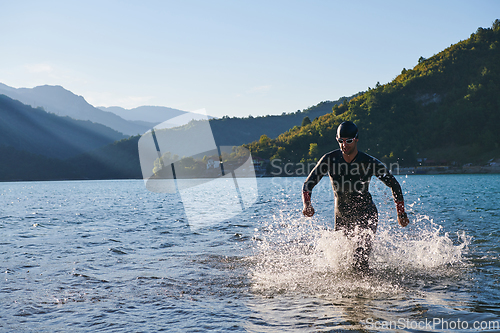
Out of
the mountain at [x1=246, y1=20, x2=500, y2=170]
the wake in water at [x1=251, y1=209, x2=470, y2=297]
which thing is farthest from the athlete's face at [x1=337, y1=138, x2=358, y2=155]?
the mountain at [x1=246, y1=20, x2=500, y2=170]

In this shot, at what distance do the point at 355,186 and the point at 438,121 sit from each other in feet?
663

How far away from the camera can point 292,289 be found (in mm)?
7781

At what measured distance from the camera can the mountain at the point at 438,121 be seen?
16938 centimetres

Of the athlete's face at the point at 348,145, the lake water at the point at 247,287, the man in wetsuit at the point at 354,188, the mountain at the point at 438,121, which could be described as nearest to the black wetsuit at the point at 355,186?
the man in wetsuit at the point at 354,188

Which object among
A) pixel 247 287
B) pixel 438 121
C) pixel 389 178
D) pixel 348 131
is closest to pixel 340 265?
pixel 247 287

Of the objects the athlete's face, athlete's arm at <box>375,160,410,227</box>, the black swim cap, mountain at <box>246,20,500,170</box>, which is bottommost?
athlete's arm at <box>375,160,410,227</box>

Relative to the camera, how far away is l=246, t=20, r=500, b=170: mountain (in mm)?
169375

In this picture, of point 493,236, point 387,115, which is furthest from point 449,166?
point 493,236

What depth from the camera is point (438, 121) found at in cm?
18538

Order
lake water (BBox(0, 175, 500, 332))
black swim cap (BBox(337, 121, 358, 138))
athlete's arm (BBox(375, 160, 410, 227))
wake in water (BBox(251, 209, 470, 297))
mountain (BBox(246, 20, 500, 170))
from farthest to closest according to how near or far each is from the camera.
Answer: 1. mountain (BBox(246, 20, 500, 170))
2. wake in water (BBox(251, 209, 470, 297))
3. athlete's arm (BBox(375, 160, 410, 227))
4. black swim cap (BBox(337, 121, 358, 138))
5. lake water (BBox(0, 175, 500, 332))

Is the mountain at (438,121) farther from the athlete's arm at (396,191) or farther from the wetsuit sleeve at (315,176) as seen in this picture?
the wetsuit sleeve at (315,176)

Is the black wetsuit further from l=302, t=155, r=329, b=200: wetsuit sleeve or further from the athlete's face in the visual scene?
the athlete's face

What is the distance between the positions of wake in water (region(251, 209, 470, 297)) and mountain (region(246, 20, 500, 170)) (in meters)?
162

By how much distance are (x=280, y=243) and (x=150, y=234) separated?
655 centimetres
